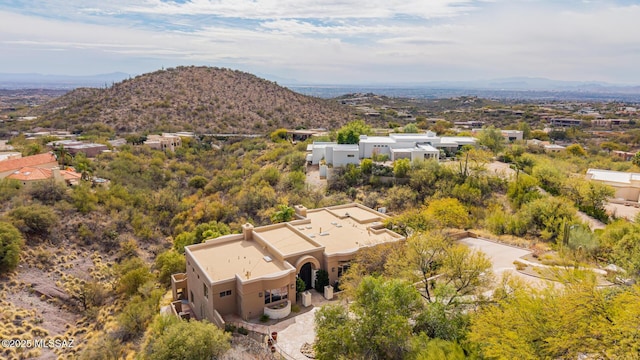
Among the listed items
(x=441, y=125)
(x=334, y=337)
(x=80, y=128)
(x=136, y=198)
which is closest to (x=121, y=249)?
(x=136, y=198)

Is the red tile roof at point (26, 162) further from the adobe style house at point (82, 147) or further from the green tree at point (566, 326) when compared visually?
the green tree at point (566, 326)

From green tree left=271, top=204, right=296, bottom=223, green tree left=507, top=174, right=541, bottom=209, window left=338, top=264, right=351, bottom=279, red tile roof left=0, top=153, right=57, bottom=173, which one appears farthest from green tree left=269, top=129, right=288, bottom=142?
window left=338, top=264, right=351, bottom=279

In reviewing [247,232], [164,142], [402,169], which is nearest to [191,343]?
[247,232]

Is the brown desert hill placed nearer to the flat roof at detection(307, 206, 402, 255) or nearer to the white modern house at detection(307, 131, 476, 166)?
the white modern house at detection(307, 131, 476, 166)

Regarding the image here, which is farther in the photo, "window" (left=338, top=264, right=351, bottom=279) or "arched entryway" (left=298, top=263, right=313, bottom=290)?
"window" (left=338, top=264, right=351, bottom=279)

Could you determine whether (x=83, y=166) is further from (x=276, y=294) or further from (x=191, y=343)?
(x=191, y=343)

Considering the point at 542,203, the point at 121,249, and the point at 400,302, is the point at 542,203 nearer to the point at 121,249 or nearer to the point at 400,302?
the point at 400,302

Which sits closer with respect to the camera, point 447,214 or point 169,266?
point 169,266
